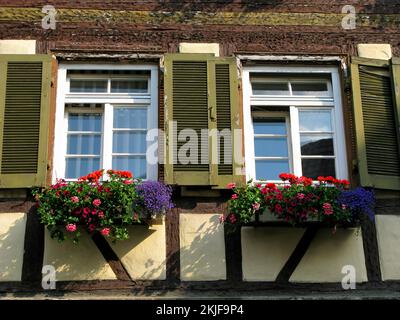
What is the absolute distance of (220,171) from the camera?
7406mm

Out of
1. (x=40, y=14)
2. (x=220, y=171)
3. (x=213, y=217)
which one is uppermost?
(x=40, y=14)

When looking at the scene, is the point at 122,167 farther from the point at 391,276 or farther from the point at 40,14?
the point at 391,276

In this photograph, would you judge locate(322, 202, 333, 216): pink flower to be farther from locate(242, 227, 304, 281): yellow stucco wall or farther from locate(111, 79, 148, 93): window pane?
locate(111, 79, 148, 93): window pane

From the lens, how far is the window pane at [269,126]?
313 inches

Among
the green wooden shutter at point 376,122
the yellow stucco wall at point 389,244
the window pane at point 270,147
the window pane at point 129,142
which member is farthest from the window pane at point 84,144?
the yellow stucco wall at point 389,244

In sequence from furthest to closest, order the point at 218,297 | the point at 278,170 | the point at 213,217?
1. the point at 278,170
2. the point at 213,217
3. the point at 218,297

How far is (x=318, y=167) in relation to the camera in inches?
306

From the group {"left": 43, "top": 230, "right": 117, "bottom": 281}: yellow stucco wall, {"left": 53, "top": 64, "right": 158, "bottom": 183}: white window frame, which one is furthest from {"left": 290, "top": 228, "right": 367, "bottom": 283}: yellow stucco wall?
{"left": 53, "top": 64, "right": 158, "bottom": 183}: white window frame

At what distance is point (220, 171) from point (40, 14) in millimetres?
2540

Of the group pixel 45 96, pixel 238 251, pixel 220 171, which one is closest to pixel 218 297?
pixel 238 251

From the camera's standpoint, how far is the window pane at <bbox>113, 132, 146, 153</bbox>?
7762mm

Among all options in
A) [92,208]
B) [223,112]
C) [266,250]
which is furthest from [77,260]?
[223,112]

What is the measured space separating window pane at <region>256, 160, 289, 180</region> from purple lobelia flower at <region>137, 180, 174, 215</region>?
3.58 feet

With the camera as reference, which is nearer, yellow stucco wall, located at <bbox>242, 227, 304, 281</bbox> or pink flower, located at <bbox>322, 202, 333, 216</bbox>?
pink flower, located at <bbox>322, 202, 333, 216</bbox>
